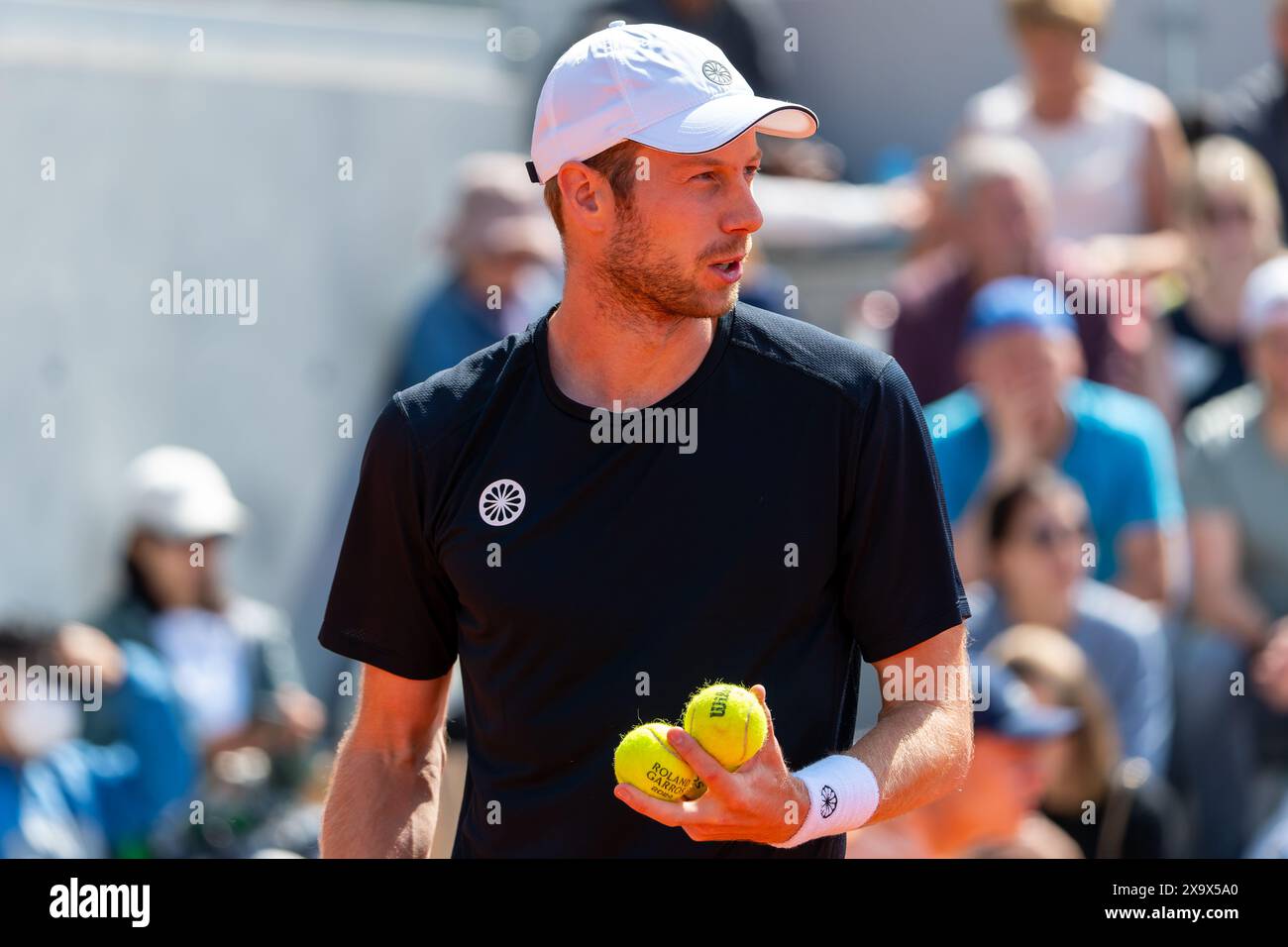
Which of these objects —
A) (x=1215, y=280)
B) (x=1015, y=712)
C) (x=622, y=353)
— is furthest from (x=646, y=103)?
(x=1215, y=280)

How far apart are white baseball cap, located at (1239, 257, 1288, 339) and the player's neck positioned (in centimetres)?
383

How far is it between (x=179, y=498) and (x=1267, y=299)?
3.97 m

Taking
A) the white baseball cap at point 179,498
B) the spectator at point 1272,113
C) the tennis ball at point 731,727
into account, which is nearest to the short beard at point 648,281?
the tennis ball at point 731,727

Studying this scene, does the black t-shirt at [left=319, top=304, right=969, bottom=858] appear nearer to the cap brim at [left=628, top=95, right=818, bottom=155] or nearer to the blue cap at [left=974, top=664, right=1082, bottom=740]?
the cap brim at [left=628, top=95, right=818, bottom=155]

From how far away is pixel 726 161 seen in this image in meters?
3.26

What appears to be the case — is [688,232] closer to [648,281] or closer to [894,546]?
[648,281]

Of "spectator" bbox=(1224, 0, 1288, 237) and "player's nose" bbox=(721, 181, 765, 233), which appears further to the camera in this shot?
"spectator" bbox=(1224, 0, 1288, 237)

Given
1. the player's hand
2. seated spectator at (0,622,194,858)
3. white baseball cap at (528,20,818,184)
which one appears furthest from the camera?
seated spectator at (0,622,194,858)

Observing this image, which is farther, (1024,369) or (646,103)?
(1024,369)

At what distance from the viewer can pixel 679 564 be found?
10.3 feet

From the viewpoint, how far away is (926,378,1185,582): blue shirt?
660 cm

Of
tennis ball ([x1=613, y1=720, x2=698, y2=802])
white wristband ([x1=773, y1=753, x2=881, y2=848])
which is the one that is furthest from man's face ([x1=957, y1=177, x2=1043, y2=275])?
tennis ball ([x1=613, y1=720, x2=698, y2=802])

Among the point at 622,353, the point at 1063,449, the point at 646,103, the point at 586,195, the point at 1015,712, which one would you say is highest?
the point at 646,103
